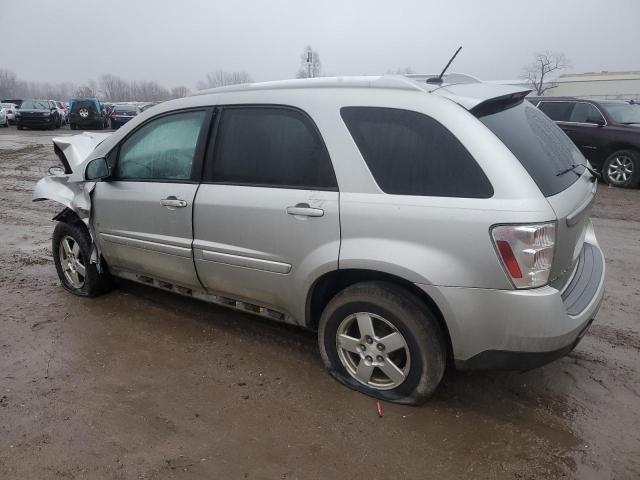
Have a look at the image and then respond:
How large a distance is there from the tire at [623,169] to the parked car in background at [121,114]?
2357 centimetres

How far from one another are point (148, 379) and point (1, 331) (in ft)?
4.99

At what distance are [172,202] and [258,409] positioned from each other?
151cm

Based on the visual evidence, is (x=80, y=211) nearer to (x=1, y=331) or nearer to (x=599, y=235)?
(x=1, y=331)

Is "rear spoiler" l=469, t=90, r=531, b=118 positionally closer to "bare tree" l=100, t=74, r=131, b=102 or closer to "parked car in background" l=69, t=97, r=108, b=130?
"parked car in background" l=69, t=97, r=108, b=130

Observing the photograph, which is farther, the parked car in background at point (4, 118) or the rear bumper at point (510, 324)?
the parked car in background at point (4, 118)

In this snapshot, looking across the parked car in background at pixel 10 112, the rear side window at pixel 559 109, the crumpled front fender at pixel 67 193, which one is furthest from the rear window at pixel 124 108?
the crumpled front fender at pixel 67 193

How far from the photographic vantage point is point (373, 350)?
2.81m

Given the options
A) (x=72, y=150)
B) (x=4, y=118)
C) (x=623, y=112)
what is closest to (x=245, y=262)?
(x=72, y=150)

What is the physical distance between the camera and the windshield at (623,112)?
10.00 m

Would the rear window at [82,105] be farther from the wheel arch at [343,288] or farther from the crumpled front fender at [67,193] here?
the wheel arch at [343,288]

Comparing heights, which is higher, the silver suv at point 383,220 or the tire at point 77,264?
the silver suv at point 383,220

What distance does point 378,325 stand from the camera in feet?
9.13

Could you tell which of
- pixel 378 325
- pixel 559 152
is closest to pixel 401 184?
pixel 378 325

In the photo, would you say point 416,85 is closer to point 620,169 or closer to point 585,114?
point 620,169
